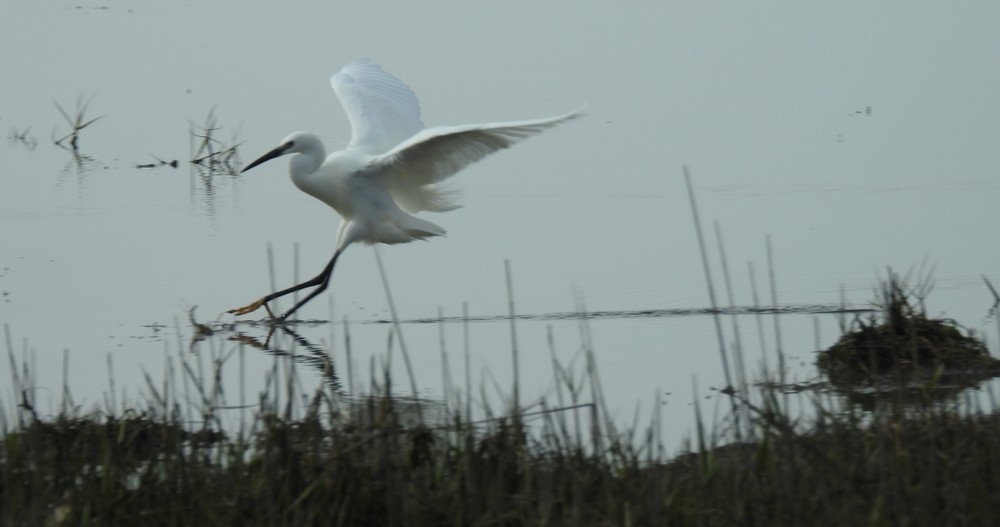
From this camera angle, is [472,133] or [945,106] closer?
[472,133]

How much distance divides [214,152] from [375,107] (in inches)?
127

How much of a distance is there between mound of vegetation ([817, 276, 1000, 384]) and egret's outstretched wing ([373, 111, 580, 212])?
1.43 m

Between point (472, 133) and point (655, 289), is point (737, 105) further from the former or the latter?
point (472, 133)

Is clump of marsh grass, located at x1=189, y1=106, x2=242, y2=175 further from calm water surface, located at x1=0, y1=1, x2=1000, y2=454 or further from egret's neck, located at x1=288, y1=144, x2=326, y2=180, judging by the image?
egret's neck, located at x1=288, y1=144, x2=326, y2=180

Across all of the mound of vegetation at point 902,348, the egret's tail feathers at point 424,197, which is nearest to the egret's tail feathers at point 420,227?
the egret's tail feathers at point 424,197

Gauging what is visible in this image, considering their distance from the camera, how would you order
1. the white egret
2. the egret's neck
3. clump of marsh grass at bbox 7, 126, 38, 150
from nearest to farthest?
the white egret < the egret's neck < clump of marsh grass at bbox 7, 126, 38, 150

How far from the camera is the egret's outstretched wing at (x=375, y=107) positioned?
332 inches

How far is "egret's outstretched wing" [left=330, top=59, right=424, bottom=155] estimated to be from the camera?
842cm

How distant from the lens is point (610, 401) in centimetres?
621

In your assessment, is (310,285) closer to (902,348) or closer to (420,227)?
(420,227)

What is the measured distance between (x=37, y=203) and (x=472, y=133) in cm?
418

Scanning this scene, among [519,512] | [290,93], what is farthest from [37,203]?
[519,512]

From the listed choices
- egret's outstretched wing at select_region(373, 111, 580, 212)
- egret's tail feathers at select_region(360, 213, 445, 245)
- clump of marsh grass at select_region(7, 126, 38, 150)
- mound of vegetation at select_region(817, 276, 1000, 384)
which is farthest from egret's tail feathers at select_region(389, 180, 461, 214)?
clump of marsh grass at select_region(7, 126, 38, 150)

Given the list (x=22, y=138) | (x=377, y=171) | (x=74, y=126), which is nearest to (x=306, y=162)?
(x=377, y=171)
